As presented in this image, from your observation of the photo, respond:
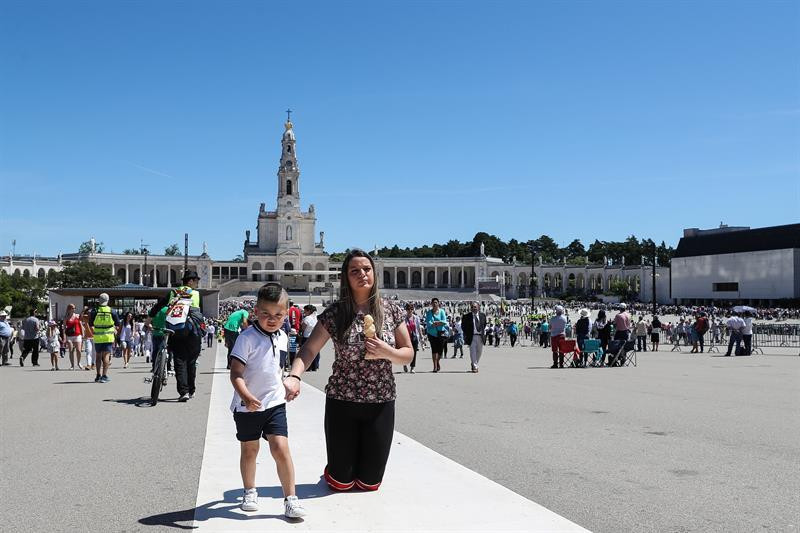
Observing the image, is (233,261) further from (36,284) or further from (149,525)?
(149,525)

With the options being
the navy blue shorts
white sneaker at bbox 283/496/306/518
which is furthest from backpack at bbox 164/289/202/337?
white sneaker at bbox 283/496/306/518

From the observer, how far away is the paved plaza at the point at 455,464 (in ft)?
16.7

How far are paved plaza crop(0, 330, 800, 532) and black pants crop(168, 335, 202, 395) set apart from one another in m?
0.35

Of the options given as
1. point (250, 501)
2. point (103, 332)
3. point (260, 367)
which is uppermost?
point (260, 367)

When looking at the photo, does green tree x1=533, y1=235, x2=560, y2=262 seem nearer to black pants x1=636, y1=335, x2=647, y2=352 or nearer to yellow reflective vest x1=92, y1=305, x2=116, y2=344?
black pants x1=636, y1=335, x2=647, y2=352

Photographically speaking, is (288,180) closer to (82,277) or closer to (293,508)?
(82,277)

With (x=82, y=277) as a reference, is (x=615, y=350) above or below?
below

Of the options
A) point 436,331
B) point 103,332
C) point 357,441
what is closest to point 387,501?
point 357,441

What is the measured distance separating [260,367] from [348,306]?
79 cm

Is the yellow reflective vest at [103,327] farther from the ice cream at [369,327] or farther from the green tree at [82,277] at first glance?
the green tree at [82,277]

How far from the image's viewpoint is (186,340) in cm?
1099

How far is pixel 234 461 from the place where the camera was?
687 cm

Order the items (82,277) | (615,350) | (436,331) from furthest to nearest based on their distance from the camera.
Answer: (82,277), (615,350), (436,331)

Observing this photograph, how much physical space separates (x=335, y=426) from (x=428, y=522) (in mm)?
1003
